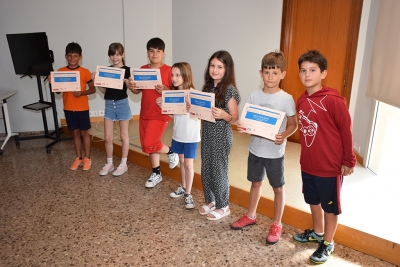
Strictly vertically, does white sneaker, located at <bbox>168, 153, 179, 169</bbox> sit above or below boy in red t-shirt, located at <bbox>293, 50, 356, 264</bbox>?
below

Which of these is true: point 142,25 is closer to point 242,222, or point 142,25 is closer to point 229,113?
point 229,113

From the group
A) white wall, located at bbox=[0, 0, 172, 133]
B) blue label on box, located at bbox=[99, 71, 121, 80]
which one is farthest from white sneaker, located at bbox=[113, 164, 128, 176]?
white wall, located at bbox=[0, 0, 172, 133]

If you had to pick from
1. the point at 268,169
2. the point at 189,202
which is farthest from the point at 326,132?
the point at 189,202

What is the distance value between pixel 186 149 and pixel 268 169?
714 millimetres

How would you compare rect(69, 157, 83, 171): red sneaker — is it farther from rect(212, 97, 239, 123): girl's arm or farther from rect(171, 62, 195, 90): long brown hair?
rect(212, 97, 239, 123): girl's arm

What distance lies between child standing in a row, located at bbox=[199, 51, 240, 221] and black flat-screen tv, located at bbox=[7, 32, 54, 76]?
8.55 feet

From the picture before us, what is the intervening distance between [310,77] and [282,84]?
2538mm

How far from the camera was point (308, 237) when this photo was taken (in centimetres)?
219

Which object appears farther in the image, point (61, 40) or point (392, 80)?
point (61, 40)

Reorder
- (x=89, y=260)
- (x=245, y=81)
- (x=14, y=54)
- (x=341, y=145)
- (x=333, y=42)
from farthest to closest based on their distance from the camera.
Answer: (x=245, y=81)
(x=14, y=54)
(x=333, y=42)
(x=89, y=260)
(x=341, y=145)

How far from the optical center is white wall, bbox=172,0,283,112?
14.0 feet

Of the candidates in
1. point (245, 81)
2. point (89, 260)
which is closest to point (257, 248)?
point (89, 260)

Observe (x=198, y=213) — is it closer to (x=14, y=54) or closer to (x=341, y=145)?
(x=341, y=145)

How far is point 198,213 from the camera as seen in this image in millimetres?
2594
